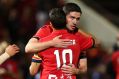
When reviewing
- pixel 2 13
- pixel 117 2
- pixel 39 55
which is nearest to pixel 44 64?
pixel 39 55

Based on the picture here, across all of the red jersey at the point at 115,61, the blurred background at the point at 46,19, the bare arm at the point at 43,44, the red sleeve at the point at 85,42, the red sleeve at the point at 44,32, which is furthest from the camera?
the blurred background at the point at 46,19

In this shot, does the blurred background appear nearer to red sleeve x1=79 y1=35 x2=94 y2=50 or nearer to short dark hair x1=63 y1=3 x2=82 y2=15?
red sleeve x1=79 y1=35 x2=94 y2=50

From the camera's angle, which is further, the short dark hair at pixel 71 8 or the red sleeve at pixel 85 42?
the red sleeve at pixel 85 42

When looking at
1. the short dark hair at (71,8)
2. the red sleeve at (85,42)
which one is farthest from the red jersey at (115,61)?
the short dark hair at (71,8)

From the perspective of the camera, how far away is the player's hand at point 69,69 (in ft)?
23.2

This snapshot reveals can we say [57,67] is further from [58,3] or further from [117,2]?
[117,2]

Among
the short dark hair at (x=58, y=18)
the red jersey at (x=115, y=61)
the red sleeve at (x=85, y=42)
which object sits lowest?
the red jersey at (x=115, y=61)

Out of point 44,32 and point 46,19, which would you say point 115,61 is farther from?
point 44,32

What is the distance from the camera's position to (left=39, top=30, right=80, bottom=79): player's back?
23.1 feet

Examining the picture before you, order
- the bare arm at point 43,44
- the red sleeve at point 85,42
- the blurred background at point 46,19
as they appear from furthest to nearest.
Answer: the blurred background at point 46,19 → the red sleeve at point 85,42 → the bare arm at point 43,44

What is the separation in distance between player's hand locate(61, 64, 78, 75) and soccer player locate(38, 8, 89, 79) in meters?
0.01

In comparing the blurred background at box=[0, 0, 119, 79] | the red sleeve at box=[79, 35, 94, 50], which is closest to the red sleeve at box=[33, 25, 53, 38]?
the red sleeve at box=[79, 35, 94, 50]

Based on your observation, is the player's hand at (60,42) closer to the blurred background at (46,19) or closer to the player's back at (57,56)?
the player's back at (57,56)

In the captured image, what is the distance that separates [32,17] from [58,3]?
0.62 m
